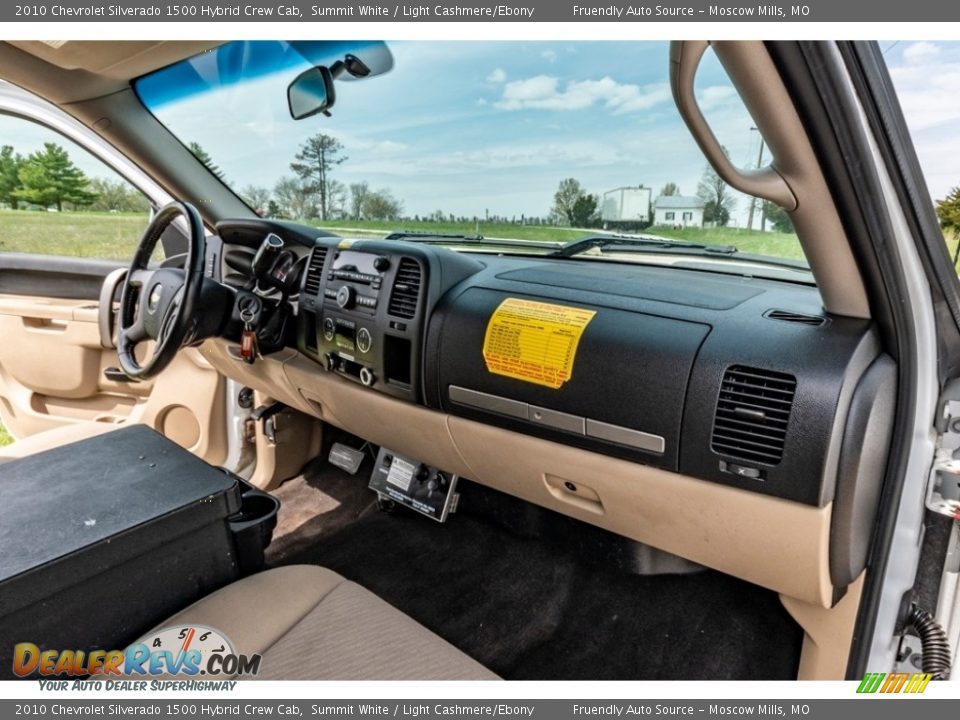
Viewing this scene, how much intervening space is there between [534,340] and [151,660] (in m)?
1.05

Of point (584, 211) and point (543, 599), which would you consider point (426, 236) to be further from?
point (543, 599)

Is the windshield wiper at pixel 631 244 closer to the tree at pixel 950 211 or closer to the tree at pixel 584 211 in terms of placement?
the tree at pixel 584 211

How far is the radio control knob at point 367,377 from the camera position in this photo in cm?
190

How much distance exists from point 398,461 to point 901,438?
1.76 metres

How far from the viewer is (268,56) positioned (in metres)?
2.15

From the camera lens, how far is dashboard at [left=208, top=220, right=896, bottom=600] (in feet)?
3.74

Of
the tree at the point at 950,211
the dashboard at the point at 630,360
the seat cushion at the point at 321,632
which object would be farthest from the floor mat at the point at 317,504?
the tree at the point at 950,211

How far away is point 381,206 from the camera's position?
8.00ft

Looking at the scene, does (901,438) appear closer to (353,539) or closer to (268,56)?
(353,539)

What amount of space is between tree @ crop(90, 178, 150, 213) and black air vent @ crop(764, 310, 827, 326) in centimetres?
240

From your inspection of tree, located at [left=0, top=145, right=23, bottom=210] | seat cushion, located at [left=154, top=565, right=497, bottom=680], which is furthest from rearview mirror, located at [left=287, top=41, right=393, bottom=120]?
seat cushion, located at [left=154, top=565, right=497, bottom=680]

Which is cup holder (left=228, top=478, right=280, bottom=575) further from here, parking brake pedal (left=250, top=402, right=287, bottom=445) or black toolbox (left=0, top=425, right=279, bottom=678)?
parking brake pedal (left=250, top=402, right=287, bottom=445)

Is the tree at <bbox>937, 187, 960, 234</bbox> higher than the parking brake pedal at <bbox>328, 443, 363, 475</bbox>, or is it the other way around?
the tree at <bbox>937, 187, 960, 234</bbox>

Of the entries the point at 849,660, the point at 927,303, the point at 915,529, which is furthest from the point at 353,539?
the point at 927,303
